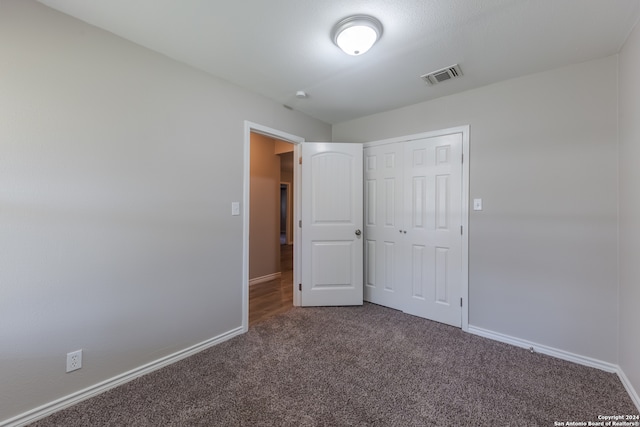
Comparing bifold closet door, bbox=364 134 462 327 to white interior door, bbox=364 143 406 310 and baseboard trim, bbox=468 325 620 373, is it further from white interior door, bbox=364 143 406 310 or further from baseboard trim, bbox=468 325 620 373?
baseboard trim, bbox=468 325 620 373

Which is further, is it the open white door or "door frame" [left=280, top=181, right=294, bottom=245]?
"door frame" [left=280, top=181, right=294, bottom=245]

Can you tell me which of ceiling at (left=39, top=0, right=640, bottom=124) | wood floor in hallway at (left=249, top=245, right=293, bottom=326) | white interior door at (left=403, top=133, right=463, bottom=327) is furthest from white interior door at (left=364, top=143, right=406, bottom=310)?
wood floor in hallway at (left=249, top=245, right=293, bottom=326)

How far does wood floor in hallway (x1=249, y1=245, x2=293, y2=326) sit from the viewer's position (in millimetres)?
3010

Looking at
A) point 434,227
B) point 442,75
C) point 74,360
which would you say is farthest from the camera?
point 434,227

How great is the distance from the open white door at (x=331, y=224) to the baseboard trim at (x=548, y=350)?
A: 51.7 inches

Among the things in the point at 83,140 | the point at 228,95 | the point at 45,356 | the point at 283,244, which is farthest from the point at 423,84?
the point at 283,244

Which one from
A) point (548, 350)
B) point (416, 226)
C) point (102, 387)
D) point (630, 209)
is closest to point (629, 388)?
point (548, 350)

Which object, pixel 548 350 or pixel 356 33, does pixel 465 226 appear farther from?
pixel 356 33

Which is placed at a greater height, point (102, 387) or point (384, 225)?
point (384, 225)

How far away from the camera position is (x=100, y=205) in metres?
1.72

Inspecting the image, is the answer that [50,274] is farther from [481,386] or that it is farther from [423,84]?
[423,84]

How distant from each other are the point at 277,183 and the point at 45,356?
354 centimetres

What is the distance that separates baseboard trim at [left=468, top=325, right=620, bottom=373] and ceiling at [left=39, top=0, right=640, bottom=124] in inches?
91.3

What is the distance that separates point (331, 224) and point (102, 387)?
240 cm
